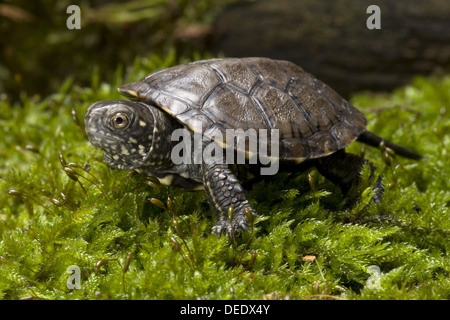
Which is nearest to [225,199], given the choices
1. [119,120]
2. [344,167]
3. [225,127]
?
[225,127]

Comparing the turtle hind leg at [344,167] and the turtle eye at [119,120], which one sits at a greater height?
the turtle eye at [119,120]

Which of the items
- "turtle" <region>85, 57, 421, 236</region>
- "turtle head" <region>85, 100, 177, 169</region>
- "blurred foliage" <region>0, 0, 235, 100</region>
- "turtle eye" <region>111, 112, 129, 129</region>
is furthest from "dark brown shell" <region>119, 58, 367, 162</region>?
"blurred foliage" <region>0, 0, 235, 100</region>

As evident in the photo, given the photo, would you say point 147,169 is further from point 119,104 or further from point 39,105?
point 39,105

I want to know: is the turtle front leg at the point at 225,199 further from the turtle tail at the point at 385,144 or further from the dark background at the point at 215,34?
the dark background at the point at 215,34

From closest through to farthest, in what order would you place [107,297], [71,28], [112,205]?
[107,297]
[112,205]
[71,28]

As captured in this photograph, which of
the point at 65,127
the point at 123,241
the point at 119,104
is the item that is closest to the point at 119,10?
the point at 65,127

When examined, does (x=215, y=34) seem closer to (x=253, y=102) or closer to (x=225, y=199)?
(x=253, y=102)

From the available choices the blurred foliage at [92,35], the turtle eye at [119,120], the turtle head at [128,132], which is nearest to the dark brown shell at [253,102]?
the turtle head at [128,132]

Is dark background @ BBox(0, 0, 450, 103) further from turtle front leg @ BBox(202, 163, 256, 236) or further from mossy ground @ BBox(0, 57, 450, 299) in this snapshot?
turtle front leg @ BBox(202, 163, 256, 236)
